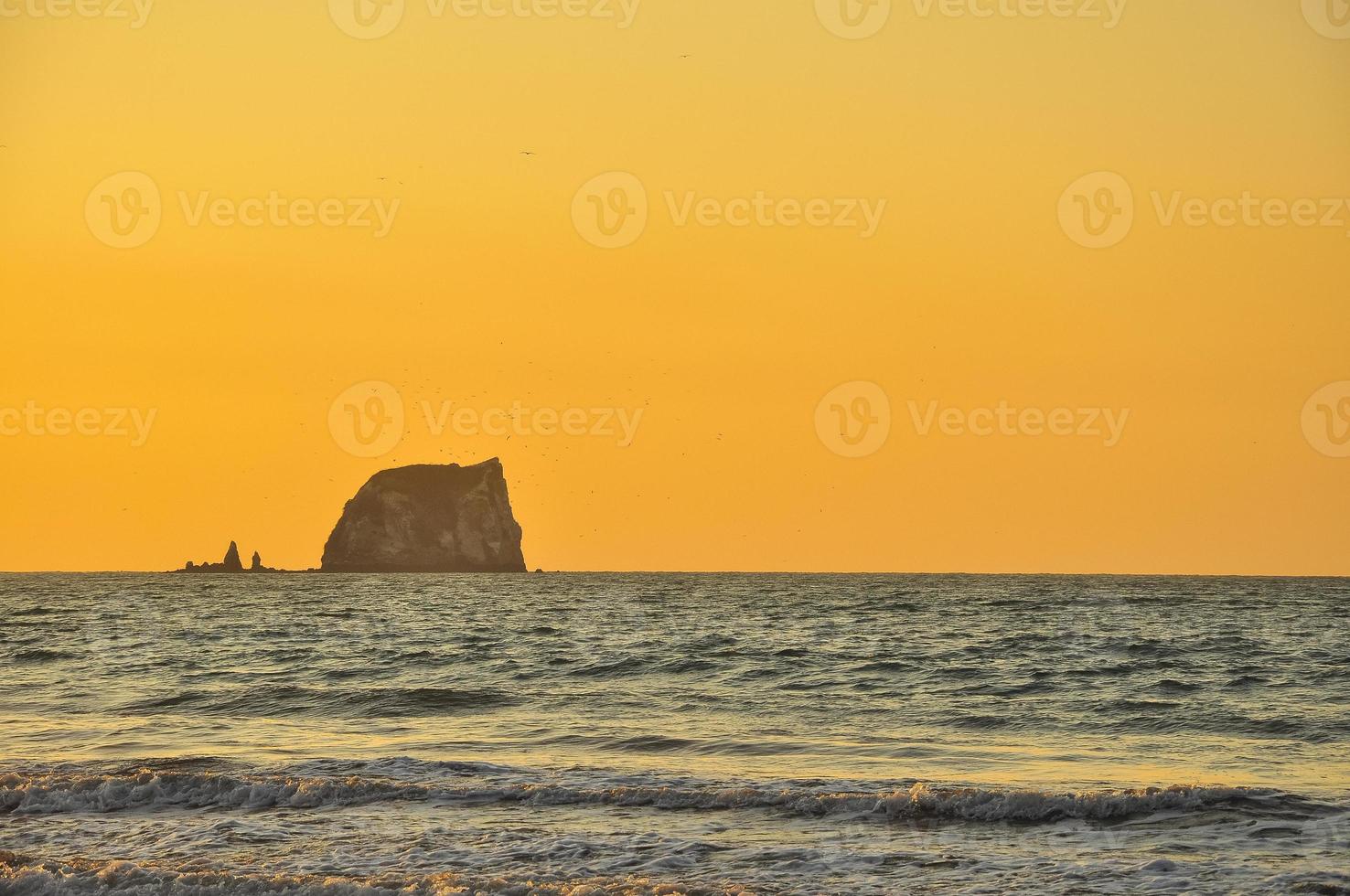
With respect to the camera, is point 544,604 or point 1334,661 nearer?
point 1334,661

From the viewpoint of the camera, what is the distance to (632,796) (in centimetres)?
2078

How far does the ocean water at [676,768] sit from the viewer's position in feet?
54.3

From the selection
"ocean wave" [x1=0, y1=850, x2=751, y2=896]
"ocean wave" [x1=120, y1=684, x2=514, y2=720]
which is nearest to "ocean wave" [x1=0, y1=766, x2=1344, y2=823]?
"ocean wave" [x1=0, y1=850, x2=751, y2=896]

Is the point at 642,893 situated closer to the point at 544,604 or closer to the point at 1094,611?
the point at 1094,611

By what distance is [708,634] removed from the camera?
6047 cm

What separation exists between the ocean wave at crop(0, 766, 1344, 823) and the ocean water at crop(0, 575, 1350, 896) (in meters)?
0.06

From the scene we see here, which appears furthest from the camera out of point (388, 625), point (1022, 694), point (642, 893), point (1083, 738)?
point (388, 625)

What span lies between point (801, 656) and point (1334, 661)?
17.9 metres

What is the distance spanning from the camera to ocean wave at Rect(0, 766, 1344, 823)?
64.5 ft

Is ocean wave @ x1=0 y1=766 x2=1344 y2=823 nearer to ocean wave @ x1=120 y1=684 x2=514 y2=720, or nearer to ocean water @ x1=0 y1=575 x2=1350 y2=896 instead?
ocean water @ x1=0 y1=575 x2=1350 y2=896

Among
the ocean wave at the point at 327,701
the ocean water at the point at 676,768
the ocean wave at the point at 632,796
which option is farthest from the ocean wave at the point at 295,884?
the ocean wave at the point at 327,701

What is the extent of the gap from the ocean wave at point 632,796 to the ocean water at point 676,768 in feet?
0.21

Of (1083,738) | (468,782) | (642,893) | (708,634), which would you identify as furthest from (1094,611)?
(642,893)

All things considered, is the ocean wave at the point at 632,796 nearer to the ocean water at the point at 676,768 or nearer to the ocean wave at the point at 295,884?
the ocean water at the point at 676,768
